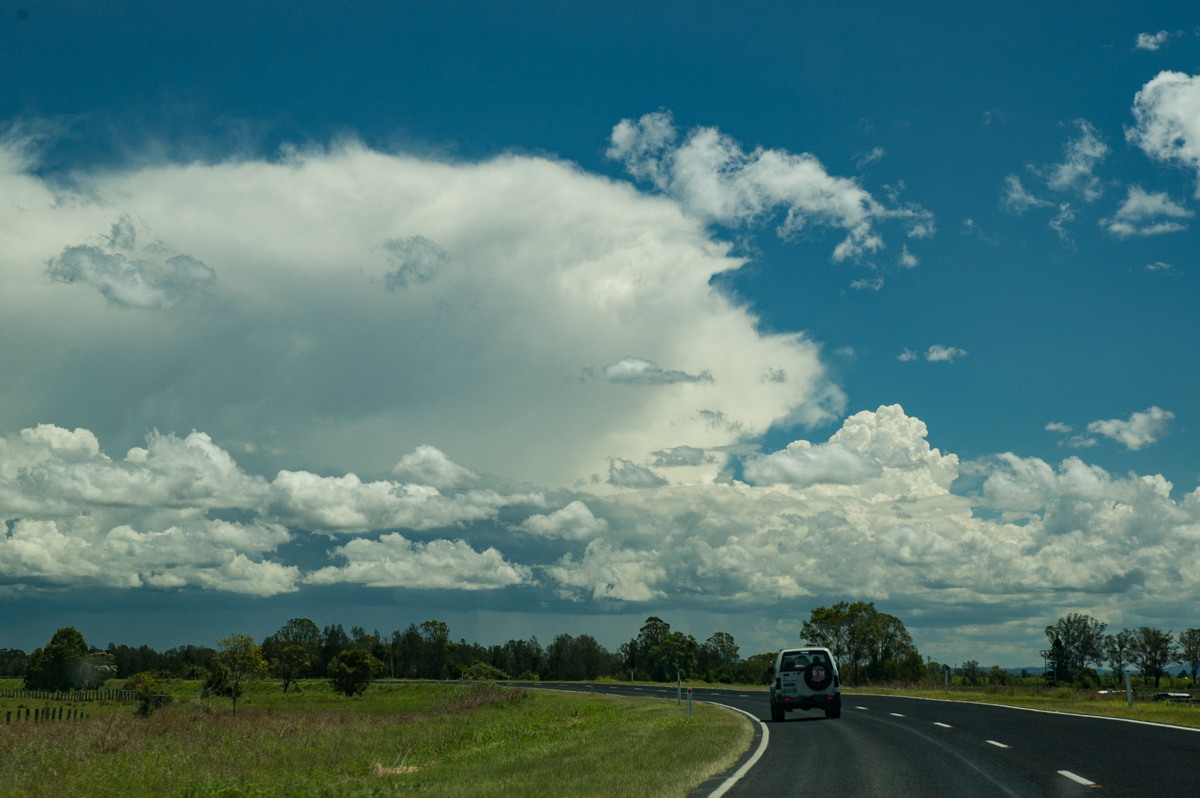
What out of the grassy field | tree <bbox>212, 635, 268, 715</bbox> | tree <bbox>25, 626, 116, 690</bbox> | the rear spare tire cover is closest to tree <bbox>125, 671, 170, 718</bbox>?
tree <bbox>212, 635, 268, 715</bbox>

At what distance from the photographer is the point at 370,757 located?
29.4 meters

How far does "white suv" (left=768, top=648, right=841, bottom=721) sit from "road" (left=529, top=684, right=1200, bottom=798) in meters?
3.11

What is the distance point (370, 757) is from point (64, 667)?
11523 cm

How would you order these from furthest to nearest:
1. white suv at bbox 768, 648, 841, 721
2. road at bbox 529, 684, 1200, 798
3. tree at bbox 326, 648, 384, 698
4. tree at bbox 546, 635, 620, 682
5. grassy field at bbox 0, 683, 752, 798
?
1. tree at bbox 546, 635, 620, 682
2. tree at bbox 326, 648, 384, 698
3. white suv at bbox 768, 648, 841, 721
4. grassy field at bbox 0, 683, 752, 798
5. road at bbox 529, 684, 1200, 798

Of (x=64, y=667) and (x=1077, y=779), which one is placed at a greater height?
(x=1077, y=779)

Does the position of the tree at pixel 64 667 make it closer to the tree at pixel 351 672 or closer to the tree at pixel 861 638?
the tree at pixel 351 672

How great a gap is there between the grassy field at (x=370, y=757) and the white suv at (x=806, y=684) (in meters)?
1.96

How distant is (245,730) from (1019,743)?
31.9 metres

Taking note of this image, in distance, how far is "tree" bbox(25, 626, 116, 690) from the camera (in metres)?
122

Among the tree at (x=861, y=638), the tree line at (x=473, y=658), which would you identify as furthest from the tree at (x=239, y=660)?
the tree at (x=861, y=638)

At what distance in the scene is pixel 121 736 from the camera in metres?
34.7

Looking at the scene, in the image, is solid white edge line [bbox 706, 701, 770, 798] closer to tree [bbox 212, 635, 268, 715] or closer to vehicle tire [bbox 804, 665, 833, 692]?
vehicle tire [bbox 804, 665, 833, 692]

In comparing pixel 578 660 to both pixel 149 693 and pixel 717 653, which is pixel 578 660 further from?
pixel 149 693

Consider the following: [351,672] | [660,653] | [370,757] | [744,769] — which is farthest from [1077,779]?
[660,653]
